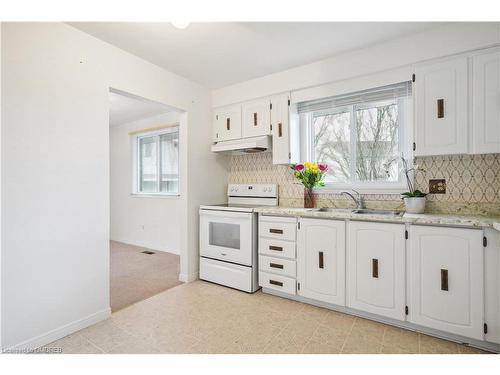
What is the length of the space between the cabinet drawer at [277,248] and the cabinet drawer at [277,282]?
21 centimetres

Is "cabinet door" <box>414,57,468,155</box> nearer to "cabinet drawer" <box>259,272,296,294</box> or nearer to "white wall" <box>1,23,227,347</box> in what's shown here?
"cabinet drawer" <box>259,272,296,294</box>

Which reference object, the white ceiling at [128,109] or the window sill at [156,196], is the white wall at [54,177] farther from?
the window sill at [156,196]

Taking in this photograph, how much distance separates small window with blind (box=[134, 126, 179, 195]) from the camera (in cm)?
457

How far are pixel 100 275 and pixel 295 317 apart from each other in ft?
5.44

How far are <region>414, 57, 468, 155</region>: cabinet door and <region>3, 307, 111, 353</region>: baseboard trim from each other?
293 centimetres

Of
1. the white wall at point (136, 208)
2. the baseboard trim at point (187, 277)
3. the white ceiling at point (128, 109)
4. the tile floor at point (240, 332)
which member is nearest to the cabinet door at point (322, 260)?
the tile floor at point (240, 332)

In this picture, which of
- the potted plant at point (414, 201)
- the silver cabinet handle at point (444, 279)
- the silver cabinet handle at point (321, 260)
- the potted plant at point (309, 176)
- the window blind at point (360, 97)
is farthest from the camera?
the potted plant at point (309, 176)

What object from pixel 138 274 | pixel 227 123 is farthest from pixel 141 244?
pixel 227 123

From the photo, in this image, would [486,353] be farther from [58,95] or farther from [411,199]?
[58,95]

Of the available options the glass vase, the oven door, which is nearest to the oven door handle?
the oven door

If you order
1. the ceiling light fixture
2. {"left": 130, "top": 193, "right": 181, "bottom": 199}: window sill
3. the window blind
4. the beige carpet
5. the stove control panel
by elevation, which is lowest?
the beige carpet

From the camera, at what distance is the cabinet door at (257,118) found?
9.91ft

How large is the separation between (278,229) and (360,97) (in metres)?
1.57

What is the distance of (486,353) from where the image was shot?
1.74 m
